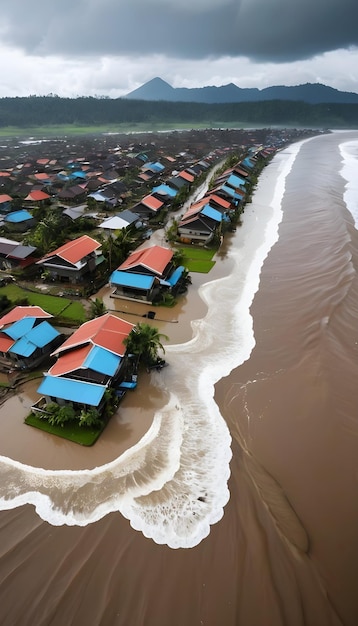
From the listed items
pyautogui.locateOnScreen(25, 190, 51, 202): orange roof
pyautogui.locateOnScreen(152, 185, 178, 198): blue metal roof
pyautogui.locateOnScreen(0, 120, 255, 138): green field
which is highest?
pyautogui.locateOnScreen(0, 120, 255, 138): green field

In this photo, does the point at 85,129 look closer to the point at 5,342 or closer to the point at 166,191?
the point at 166,191

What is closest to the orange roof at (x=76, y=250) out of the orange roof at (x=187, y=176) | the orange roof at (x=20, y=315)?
the orange roof at (x=20, y=315)

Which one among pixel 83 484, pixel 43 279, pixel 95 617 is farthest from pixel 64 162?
pixel 95 617

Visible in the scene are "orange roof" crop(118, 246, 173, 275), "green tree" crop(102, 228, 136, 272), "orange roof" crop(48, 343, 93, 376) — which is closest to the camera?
"orange roof" crop(48, 343, 93, 376)

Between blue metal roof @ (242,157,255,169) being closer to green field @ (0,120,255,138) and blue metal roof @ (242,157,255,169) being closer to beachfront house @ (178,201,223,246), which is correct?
beachfront house @ (178,201,223,246)

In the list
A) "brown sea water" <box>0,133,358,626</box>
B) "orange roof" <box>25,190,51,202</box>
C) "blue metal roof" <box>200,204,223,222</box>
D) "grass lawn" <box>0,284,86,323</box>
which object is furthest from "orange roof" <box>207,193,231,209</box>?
"grass lawn" <box>0,284,86,323</box>

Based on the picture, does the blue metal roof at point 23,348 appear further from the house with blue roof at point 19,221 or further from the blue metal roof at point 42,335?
the house with blue roof at point 19,221
